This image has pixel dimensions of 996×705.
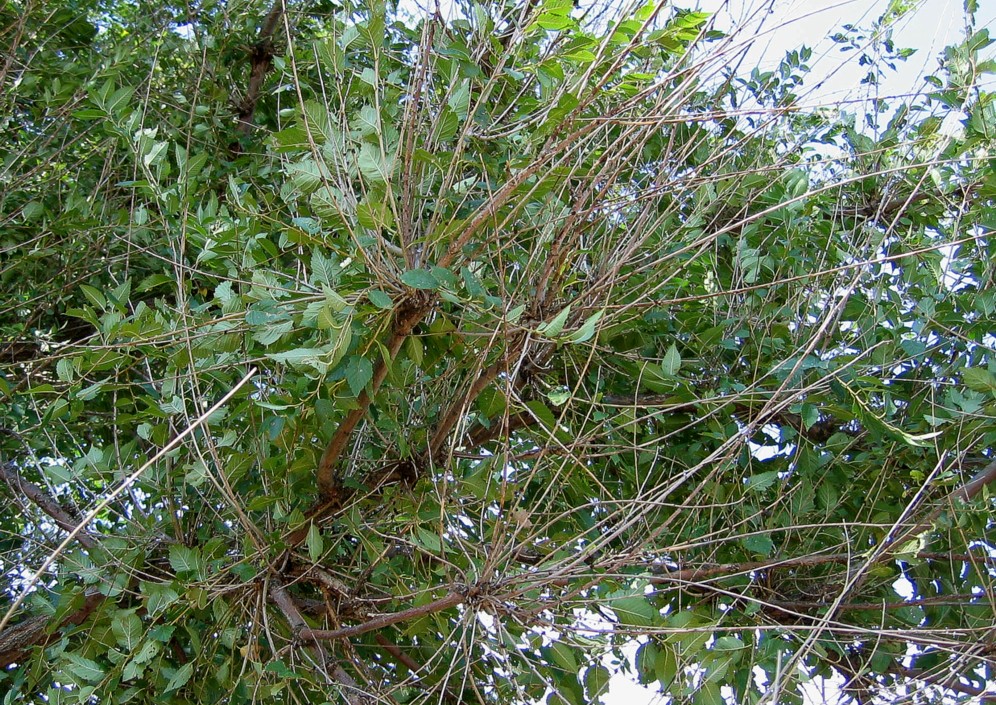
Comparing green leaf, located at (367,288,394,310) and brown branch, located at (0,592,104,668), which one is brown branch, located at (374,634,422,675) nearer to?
brown branch, located at (0,592,104,668)

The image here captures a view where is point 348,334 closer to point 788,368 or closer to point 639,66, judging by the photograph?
point 788,368

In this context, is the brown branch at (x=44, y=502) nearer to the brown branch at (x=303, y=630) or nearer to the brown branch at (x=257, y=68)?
the brown branch at (x=303, y=630)

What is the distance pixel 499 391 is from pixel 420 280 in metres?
0.38

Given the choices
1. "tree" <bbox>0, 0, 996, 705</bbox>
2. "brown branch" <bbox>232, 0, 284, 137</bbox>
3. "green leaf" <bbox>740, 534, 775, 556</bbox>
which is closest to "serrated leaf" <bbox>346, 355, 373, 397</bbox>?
"tree" <bbox>0, 0, 996, 705</bbox>

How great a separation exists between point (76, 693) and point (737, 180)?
5.59 ft

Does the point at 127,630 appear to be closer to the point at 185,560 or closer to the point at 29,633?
the point at 185,560

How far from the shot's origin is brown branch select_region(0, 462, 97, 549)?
6.73 ft

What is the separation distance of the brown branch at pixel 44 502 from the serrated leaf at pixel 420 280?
1059 millimetres

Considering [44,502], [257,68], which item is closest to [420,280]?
[44,502]

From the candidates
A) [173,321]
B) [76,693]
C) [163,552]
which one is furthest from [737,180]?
[76,693]

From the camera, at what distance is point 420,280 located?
1405mm

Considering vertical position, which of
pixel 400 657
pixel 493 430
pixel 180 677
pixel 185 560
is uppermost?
pixel 493 430

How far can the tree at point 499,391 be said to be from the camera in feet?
5.13

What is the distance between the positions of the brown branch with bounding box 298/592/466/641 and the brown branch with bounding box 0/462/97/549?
1.79 ft
